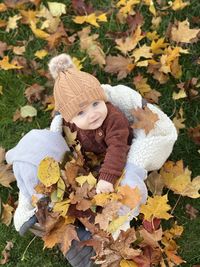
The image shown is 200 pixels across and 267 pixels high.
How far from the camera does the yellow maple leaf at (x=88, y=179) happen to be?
107 inches

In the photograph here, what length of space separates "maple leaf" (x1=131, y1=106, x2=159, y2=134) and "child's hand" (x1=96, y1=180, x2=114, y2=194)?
13.4 inches

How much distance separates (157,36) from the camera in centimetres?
341

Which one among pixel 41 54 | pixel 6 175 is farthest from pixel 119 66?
pixel 6 175

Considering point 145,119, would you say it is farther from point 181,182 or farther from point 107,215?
point 107,215

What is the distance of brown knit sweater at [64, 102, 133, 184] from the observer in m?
2.69

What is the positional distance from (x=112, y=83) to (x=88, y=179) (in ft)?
2.81

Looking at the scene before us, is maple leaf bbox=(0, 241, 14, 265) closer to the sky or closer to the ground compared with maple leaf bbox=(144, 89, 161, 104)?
closer to the ground

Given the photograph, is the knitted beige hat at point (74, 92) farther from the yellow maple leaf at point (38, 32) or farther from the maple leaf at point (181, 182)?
the yellow maple leaf at point (38, 32)

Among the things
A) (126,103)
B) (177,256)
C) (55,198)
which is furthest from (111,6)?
(177,256)

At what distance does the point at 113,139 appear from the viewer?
106 inches

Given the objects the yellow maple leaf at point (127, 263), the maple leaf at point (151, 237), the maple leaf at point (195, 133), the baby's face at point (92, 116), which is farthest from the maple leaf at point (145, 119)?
the yellow maple leaf at point (127, 263)

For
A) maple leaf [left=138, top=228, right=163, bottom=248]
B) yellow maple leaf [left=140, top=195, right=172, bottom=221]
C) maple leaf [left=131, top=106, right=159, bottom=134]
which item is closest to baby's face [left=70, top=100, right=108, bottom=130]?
maple leaf [left=131, top=106, right=159, bottom=134]

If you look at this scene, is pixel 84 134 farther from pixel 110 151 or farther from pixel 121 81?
pixel 121 81

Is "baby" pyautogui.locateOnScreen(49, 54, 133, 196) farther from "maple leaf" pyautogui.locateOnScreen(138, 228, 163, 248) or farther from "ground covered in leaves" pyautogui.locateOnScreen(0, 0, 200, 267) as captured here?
"maple leaf" pyautogui.locateOnScreen(138, 228, 163, 248)
